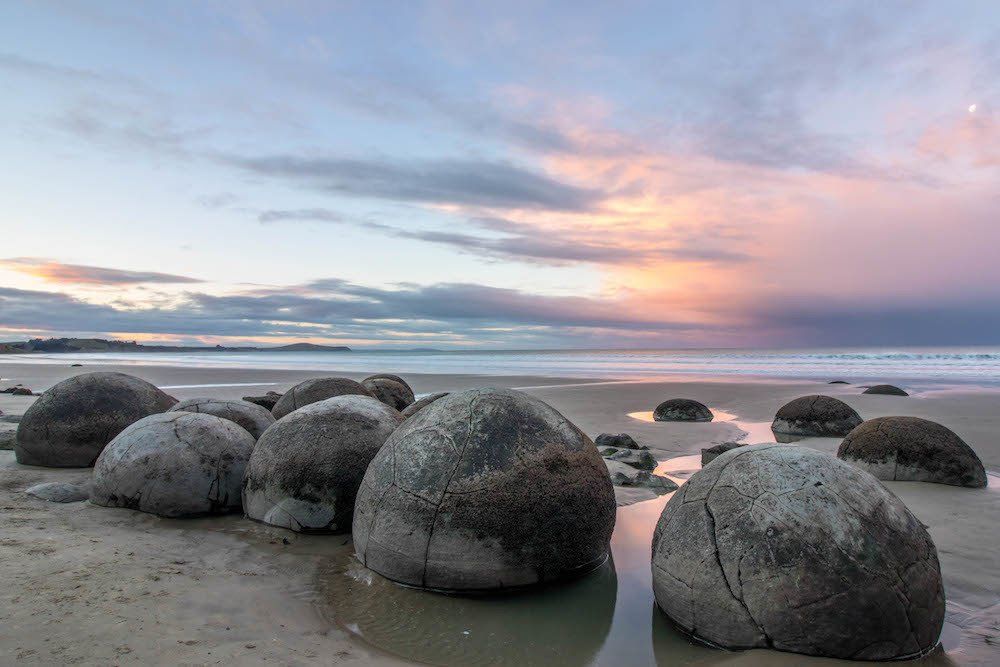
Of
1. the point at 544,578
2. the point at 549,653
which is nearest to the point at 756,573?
the point at 549,653

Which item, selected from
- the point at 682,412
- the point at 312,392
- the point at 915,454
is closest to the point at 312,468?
the point at 312,392

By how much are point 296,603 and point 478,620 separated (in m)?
1.33

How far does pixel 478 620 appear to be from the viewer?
13.9ft

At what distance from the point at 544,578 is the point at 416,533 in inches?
39.8

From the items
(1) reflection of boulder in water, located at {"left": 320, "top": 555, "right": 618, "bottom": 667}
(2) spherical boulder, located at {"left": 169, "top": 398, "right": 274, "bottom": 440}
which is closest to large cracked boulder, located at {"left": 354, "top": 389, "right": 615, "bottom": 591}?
(1) reflection of boulder in water, located at {"left": 320, "top": 555, "right": 618, "bottom": 667}

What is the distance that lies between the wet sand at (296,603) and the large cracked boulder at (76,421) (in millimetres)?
1760

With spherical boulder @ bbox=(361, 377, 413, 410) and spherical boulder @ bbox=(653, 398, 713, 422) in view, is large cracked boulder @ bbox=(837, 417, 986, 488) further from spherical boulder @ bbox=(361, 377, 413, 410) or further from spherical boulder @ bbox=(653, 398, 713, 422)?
spherical boulder @ bbox=(361, 377, 413, 410)

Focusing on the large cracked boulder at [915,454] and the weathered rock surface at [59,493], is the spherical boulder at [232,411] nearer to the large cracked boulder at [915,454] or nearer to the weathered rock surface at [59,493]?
the weathered rock surface at [59,493]

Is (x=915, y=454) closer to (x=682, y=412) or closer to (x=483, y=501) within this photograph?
(x=483, y=501)

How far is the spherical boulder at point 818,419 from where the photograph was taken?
12.6 m

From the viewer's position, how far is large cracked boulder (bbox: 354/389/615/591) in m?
4.55

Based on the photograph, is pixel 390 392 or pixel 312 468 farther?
pixel 390 392

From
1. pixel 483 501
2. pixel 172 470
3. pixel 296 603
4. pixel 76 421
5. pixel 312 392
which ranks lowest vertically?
pixel 296 603

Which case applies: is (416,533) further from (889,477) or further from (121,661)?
(889,477)
